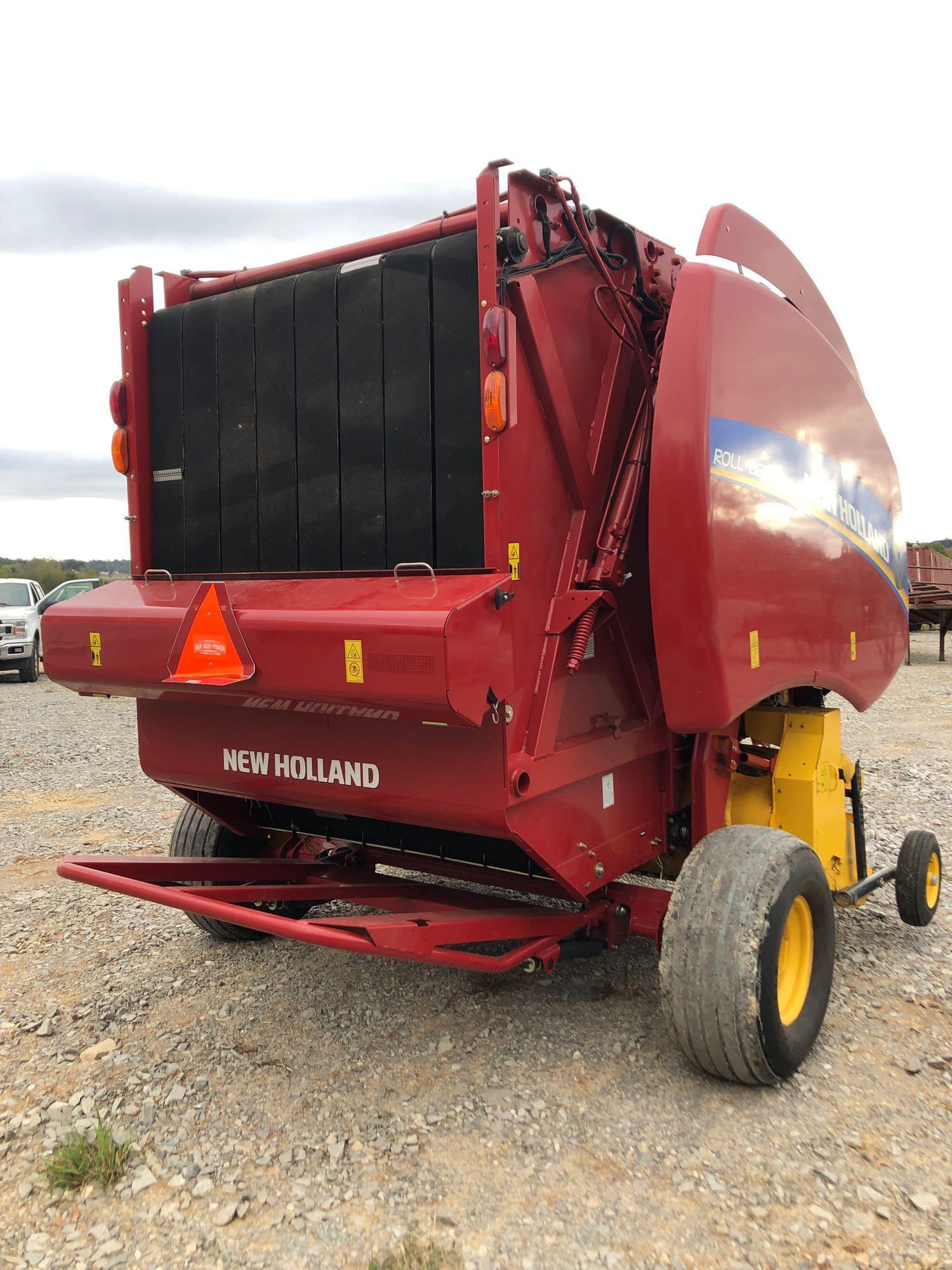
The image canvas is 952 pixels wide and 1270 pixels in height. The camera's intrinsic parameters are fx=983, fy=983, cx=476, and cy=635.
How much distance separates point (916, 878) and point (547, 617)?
2556mm

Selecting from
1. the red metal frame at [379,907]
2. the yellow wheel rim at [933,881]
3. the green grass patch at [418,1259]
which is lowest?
the green grass patch at [418,1259]

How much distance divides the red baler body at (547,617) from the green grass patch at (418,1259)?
0.74 metres

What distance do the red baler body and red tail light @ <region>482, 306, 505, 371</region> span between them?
0.02 metres

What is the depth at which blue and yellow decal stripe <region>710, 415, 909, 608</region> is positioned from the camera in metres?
3.34

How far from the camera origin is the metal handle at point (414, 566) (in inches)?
123

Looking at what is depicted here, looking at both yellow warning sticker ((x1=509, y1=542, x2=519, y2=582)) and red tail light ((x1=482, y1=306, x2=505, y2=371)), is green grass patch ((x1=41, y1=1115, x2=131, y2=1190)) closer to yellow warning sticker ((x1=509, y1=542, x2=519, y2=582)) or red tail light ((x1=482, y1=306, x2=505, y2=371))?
yellow warning sticker ((x1=509, y1=542, x2=519, y2=582))

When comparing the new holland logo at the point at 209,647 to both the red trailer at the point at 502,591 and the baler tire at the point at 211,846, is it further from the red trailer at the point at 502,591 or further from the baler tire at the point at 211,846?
the baler tire at the point at 211,846

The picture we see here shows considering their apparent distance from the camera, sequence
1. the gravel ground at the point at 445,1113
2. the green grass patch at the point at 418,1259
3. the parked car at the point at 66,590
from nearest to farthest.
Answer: the green grass patch at the point at 418,1259 → the gravel ground at the point at 445,1113 → the parked car at the point at 66,590

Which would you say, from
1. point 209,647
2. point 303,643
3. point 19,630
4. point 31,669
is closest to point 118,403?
point 209,647

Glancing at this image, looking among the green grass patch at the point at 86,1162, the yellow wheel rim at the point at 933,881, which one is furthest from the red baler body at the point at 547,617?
the yellow wheel rim at the point at 933,881

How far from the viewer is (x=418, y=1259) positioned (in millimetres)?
2461

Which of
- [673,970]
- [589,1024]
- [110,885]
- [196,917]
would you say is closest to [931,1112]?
[673,970]

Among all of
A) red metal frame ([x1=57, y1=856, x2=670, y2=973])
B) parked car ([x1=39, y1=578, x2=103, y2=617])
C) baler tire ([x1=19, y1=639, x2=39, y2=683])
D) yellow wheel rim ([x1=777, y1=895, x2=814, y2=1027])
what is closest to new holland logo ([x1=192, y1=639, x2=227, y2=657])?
red metal frame ([x1=57, y1=856, x2=670, y2=973])

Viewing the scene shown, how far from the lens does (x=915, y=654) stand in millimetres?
20109
